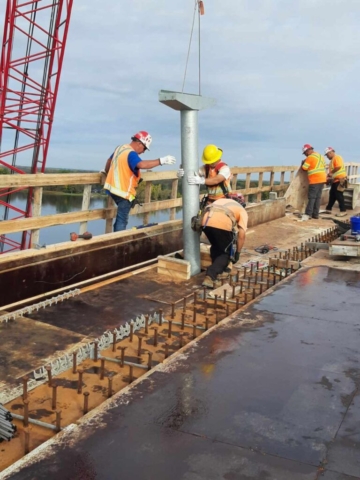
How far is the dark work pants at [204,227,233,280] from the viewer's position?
6.79 m

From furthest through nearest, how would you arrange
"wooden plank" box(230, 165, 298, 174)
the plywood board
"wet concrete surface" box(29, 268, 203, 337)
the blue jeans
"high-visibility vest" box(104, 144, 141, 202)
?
the plywood board → "wooden plank" box(230, 165, 298, 174) → the blue jeans → "high-visibility vest" box(104, 144, 141, 202) → "wet concrete surface" box(29, 268, 203, 337)

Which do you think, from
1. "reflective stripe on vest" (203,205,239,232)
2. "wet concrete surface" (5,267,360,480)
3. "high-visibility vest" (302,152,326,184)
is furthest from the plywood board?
"wet concrete surface" (5,267,360,480)

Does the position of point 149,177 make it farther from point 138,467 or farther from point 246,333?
point 138,467

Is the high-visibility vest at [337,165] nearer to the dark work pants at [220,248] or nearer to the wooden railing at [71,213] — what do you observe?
the wooden railing at [71,213]

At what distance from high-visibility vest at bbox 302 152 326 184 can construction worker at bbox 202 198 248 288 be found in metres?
6.66

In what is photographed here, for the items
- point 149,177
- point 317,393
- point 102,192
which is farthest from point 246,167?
point 317,393

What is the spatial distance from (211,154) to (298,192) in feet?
25.0

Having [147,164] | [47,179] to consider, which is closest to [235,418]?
[47,179]

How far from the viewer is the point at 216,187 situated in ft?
25.1

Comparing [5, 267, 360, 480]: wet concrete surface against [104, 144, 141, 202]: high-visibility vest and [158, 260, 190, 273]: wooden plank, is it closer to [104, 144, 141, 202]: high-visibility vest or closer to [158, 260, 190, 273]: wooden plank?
[158, 260, 190, 273]: wooden plank

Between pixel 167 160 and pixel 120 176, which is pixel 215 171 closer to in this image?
pixel 167 160

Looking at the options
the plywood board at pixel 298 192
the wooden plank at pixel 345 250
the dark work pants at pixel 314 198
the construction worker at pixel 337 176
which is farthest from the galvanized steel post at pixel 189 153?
the construction worker at pixel 337 176

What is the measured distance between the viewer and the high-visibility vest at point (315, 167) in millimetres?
13008

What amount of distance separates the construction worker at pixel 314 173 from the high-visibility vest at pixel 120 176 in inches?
271
